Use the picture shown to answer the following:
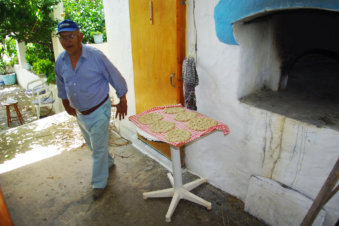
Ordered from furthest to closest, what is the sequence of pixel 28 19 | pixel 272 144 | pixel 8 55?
1. pixel 8 55
2. pixel 28 19
3. pixel 272 144

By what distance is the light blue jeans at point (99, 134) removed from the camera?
9.59ft

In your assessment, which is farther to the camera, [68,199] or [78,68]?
[68,199]

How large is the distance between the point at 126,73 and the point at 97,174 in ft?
6.07

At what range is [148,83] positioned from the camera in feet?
11.9

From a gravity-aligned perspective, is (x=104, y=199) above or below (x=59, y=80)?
below

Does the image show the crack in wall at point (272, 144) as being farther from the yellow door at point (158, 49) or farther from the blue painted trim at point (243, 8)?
the yellow door at point (158, 49)

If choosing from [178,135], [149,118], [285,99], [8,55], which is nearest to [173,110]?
[149,118]

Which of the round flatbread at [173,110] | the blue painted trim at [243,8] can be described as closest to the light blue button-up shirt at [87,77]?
the round flatbread at [173,110]

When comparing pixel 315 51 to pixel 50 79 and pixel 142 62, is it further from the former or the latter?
pixel 50 79

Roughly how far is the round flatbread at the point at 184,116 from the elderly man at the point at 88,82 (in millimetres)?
769

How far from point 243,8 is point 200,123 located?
3.77 feet

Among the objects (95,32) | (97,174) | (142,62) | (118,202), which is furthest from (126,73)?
(95,32)

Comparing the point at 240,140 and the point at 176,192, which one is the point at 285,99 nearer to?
the point at 240,140

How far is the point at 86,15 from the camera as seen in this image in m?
9.16
